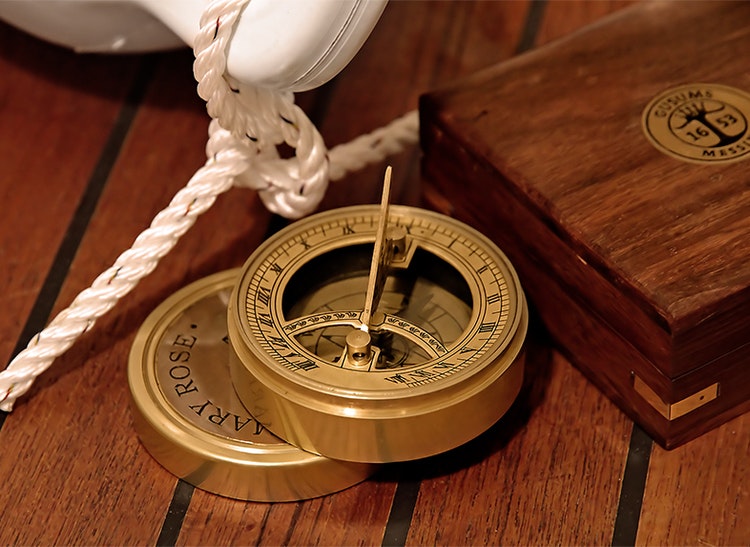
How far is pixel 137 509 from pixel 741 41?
57cm

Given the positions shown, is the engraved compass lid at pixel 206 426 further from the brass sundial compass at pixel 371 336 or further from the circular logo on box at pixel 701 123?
the circular logo on box at pixel 701 123

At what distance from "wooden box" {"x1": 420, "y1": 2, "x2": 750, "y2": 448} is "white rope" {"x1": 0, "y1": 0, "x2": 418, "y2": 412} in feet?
0.36

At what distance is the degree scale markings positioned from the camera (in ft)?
2.39

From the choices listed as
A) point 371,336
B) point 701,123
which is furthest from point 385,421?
point 701,123

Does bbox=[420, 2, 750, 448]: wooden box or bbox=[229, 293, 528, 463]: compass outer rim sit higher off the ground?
bbox=[420, 2, 750, 448]: wooden box

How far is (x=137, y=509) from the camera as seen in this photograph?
0.77m

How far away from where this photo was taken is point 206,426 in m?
0.77

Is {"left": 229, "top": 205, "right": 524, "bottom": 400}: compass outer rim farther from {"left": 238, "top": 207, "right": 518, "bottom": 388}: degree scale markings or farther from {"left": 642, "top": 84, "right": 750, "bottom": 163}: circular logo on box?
{"left": 642, "top": 84, "right": 750, "bottom": 163}: circular logo on box

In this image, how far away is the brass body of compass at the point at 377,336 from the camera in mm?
709

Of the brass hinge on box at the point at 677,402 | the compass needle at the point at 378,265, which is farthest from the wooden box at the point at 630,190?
the compass needle at the point at 378,265

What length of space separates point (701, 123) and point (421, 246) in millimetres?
223

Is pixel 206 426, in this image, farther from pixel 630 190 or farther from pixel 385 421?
pixel 630 190

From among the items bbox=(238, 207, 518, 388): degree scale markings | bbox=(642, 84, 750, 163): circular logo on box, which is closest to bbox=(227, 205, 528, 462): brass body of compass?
bbox=(238, 207, 518, 388): degree scale markings

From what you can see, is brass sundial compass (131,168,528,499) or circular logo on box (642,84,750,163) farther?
circular logo on box (642,84,750,163)
